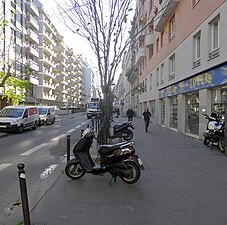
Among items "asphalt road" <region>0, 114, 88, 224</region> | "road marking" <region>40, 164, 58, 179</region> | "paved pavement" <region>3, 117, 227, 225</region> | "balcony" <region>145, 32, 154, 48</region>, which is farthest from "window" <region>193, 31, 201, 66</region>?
"balcony" <region>145, 32, 154, 48</region>

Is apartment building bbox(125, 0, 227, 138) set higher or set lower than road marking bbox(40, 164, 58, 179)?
higher

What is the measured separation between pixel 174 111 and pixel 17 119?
34.3 feet

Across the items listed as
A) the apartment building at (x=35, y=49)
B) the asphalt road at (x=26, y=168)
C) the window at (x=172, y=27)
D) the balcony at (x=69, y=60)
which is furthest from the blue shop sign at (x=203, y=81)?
the balcony at (x=69, y=60)

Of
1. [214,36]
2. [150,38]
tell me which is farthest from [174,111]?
[150,38]

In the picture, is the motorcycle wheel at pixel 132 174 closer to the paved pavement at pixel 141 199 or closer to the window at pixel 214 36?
the paved pavement at pixel 141 199

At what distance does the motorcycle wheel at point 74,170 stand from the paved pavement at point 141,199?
Answer: 4.8 inches

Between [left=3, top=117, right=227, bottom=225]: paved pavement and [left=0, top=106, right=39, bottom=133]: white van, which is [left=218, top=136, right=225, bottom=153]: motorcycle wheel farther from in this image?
[left=0, top=106, right=39, bottom=133]: white van

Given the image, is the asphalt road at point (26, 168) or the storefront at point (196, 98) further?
the storefront at point (196, 98)

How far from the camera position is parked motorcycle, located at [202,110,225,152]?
30.8 ft

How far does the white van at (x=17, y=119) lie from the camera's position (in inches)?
650

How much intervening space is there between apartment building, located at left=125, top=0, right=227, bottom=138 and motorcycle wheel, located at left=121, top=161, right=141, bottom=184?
4.48 metres

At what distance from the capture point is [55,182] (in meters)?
5.54

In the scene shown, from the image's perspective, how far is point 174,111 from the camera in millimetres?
17812

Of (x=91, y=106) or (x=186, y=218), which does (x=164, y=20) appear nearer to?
(x=186, y=218)
